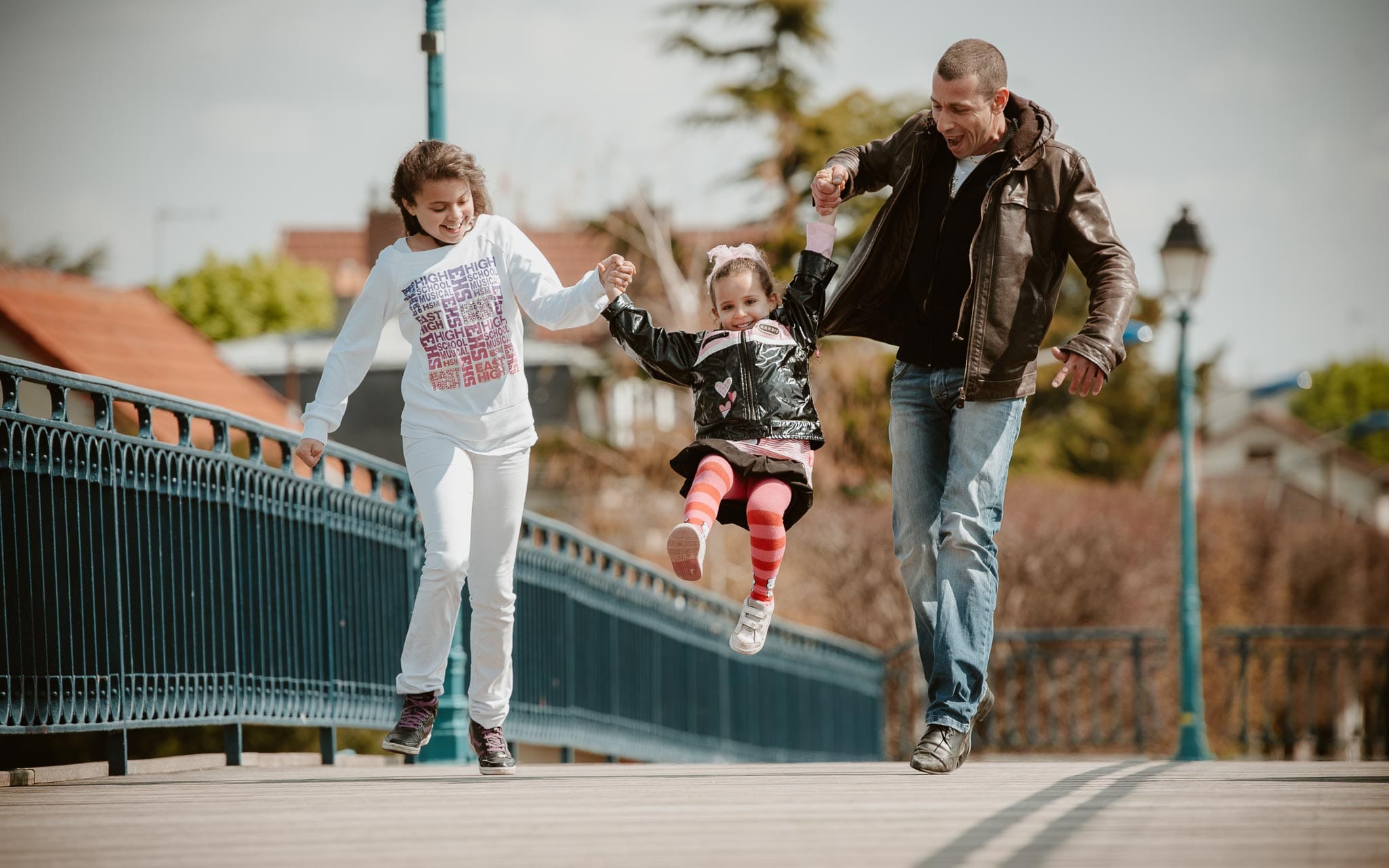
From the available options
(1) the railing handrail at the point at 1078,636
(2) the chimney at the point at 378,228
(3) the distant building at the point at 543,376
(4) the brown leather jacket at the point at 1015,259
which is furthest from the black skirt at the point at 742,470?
(2) the chimney at the point at 378,228

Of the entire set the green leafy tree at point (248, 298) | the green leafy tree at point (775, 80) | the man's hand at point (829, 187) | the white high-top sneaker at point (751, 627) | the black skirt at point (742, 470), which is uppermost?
the green leafy tree at point (248, 298)

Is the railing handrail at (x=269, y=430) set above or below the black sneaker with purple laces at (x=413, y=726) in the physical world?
above

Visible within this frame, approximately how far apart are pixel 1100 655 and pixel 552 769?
1364 cm

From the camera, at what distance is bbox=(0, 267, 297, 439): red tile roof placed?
1080 inches

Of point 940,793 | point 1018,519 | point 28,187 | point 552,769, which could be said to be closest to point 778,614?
point 1018,519

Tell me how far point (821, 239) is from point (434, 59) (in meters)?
3.63

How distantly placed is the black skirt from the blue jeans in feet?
1.36

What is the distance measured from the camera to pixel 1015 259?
5.57 metres

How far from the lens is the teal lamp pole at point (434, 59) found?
891cm

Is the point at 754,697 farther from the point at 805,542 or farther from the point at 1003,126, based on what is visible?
the point at 1003,126

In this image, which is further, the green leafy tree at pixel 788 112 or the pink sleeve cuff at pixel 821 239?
the green leafy tree at pixel 788 112

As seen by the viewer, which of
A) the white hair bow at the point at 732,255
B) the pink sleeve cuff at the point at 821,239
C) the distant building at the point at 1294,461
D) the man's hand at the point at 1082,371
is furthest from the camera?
the distant building at the point at 1294,461

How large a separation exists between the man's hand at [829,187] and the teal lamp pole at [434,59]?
11.5 feet

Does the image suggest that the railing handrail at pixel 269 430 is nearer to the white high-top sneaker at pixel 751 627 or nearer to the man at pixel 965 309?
the white high-top sneaker at pixel 751 627
